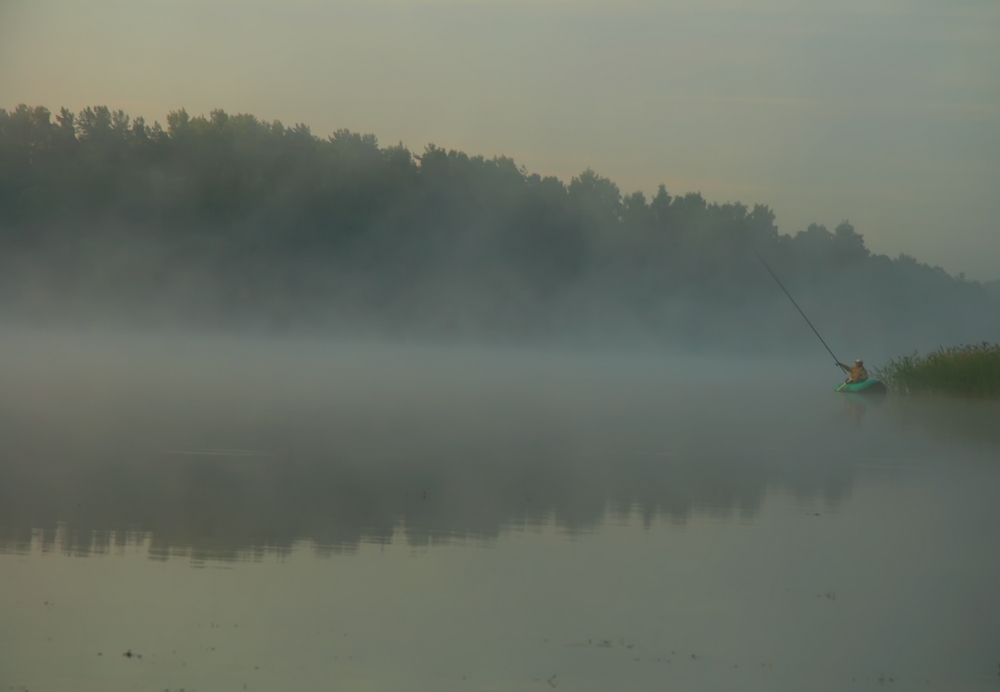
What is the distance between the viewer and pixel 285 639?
15.9ft

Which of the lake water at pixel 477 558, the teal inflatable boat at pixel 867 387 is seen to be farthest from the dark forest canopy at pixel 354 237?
the lake water at pixel 477 558

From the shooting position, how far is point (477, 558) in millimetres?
6527

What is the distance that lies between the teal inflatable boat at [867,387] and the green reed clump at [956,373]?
44 centimetres

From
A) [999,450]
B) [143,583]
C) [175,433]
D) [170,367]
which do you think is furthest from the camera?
[170,367]

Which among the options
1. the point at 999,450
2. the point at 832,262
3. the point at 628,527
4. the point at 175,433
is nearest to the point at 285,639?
the point at 628,527

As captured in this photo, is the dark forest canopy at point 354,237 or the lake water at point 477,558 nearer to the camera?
the lake water at point 477,558

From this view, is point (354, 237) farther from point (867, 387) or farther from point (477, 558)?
point (477, 558)

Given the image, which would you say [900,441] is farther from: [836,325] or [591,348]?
[836,325]

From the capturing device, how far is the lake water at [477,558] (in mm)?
4699

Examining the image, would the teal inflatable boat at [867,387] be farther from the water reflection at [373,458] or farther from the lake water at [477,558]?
the lake water at [477,558]

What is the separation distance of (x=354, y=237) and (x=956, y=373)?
166 ft

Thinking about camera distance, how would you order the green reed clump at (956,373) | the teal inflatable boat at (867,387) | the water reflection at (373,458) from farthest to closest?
the teal inflatable boat at (867,387) → the green reed clump at (956,373) → the water reflection at (373,458)

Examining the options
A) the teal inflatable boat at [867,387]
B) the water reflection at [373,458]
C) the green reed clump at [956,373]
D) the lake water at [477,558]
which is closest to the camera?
the lake water at [477,558]

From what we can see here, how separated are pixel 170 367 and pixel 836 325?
74263 millimetres
